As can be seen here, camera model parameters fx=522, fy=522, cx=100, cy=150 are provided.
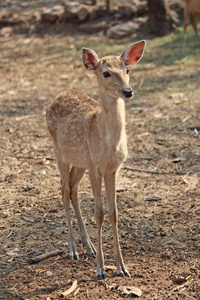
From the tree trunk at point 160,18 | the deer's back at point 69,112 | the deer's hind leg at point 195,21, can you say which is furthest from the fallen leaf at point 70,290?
the tree trunk at point 160,18

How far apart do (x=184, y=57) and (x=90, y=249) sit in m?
7.77

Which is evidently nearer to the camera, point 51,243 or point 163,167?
point 51,243

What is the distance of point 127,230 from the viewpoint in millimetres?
5770

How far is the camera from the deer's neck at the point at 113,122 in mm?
4840

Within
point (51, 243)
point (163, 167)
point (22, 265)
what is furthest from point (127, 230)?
point (163, 167)

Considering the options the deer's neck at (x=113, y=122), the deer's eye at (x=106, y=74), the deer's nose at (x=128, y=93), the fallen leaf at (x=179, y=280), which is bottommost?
the fallen leaf at (x=179, y=280)

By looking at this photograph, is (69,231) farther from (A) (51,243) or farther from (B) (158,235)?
(B) (158,235)

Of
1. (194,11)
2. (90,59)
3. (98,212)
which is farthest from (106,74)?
(194,11)

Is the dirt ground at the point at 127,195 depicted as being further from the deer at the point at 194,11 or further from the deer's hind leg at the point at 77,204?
the deer at the point at 194,11

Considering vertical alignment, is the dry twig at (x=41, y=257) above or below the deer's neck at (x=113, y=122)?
below

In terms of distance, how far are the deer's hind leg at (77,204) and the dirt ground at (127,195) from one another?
0.13 metres

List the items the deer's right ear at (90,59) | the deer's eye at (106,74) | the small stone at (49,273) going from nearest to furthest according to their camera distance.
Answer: the deer's eye at (106,74)
the small stone at (49,273)
the deer's right ear at (90,59)

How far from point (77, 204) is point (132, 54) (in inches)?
67.6

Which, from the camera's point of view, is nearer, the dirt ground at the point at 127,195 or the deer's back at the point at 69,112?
the dirt ground at the point at 127,195
